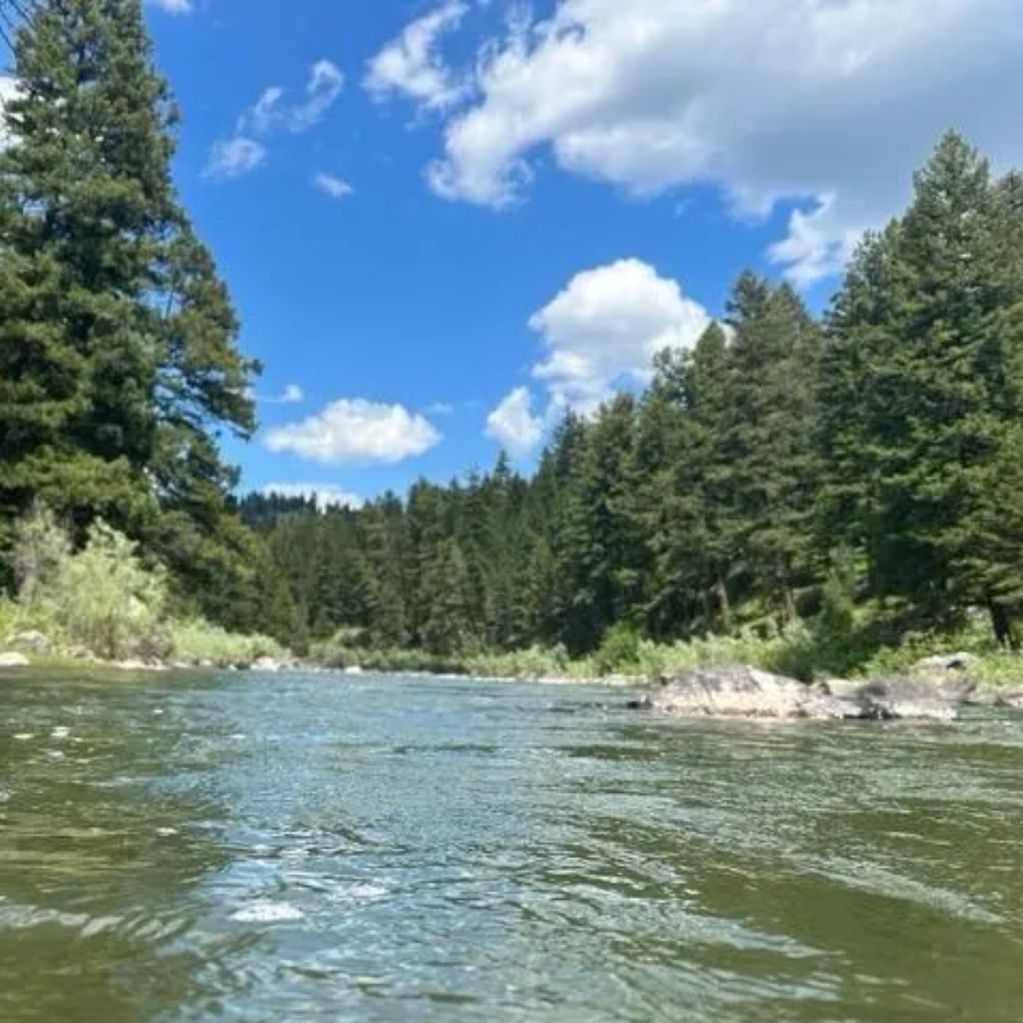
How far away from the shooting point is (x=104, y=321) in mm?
32094

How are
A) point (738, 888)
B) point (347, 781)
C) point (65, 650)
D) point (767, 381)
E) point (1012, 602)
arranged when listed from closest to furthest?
point (738, 888)
point (347, 781)
point (65, 650)
point (1012, 602)
point (767, 381)

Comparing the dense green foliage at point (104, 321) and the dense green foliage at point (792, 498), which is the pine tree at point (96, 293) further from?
the dense green foliage at point (792, 498)

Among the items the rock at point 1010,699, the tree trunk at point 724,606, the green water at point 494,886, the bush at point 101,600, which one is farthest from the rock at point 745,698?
the tree trunk at point 724,606

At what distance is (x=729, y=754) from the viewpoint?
11.9 meters

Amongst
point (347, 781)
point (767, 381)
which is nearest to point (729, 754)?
point (347, 781)

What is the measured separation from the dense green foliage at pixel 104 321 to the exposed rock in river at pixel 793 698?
58.1ft

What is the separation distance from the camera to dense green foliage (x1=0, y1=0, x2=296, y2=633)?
30094mm

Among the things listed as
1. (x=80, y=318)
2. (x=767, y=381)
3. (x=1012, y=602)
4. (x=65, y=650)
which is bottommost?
(x=65, y=650)

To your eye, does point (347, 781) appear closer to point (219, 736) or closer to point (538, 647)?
point (219, 736)

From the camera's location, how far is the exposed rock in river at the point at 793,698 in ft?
60.3

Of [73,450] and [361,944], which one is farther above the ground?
[73,450]

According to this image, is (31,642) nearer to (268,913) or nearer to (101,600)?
(101,600)

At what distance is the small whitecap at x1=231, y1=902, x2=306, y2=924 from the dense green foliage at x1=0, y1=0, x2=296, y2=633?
26.1m

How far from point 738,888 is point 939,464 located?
28.0m
